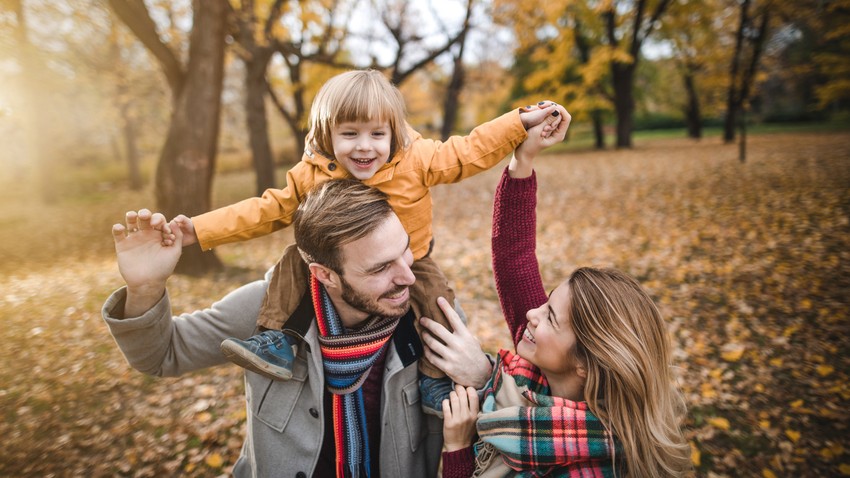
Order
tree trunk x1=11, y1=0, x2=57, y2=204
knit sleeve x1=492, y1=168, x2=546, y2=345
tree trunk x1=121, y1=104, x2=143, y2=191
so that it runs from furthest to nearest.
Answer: tree trunk x1=121, y1=104, x2=143, y2=191 < tree trunk x1=11, y1=0, x2=57, y2=204 < knit sleeve x1=492, y1=168, x2=546, y2=345

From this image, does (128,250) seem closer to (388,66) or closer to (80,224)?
(388,66)

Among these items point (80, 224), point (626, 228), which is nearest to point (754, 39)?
point (626, 228)

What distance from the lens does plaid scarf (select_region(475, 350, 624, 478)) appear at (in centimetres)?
151

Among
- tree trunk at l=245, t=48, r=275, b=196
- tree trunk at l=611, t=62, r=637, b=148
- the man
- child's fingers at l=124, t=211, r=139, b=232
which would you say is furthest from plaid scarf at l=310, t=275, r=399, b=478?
tree trunk at l=611, t=62, r=637, b=148

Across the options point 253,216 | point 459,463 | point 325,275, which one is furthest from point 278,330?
point 459,463

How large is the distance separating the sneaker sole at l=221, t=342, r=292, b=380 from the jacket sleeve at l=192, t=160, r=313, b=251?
0.49m

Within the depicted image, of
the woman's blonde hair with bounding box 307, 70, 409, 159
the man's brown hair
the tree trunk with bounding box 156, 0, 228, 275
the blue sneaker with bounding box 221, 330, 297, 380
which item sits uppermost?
the tree trunk with bounding box 156, 0, 228, 275

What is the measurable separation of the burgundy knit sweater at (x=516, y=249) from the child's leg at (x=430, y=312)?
0.29m

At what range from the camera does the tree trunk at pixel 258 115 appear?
30.2ft

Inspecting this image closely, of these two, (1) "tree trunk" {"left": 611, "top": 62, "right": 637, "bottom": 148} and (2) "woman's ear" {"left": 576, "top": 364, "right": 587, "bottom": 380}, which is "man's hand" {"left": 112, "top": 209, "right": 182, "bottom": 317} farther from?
(1) "tree trunk" {"left": 611, "top": 62, "right": 637, "bottom": 148}

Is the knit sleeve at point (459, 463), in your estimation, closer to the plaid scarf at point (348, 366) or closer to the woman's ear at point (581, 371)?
the plaid scarf at point (348, 366)

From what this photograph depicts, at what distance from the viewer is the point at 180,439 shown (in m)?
3.59

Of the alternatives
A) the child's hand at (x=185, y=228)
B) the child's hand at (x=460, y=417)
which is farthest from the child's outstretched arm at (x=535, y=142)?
the child's hand at (x=185, y=228)

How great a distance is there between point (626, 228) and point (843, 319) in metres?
4.06
